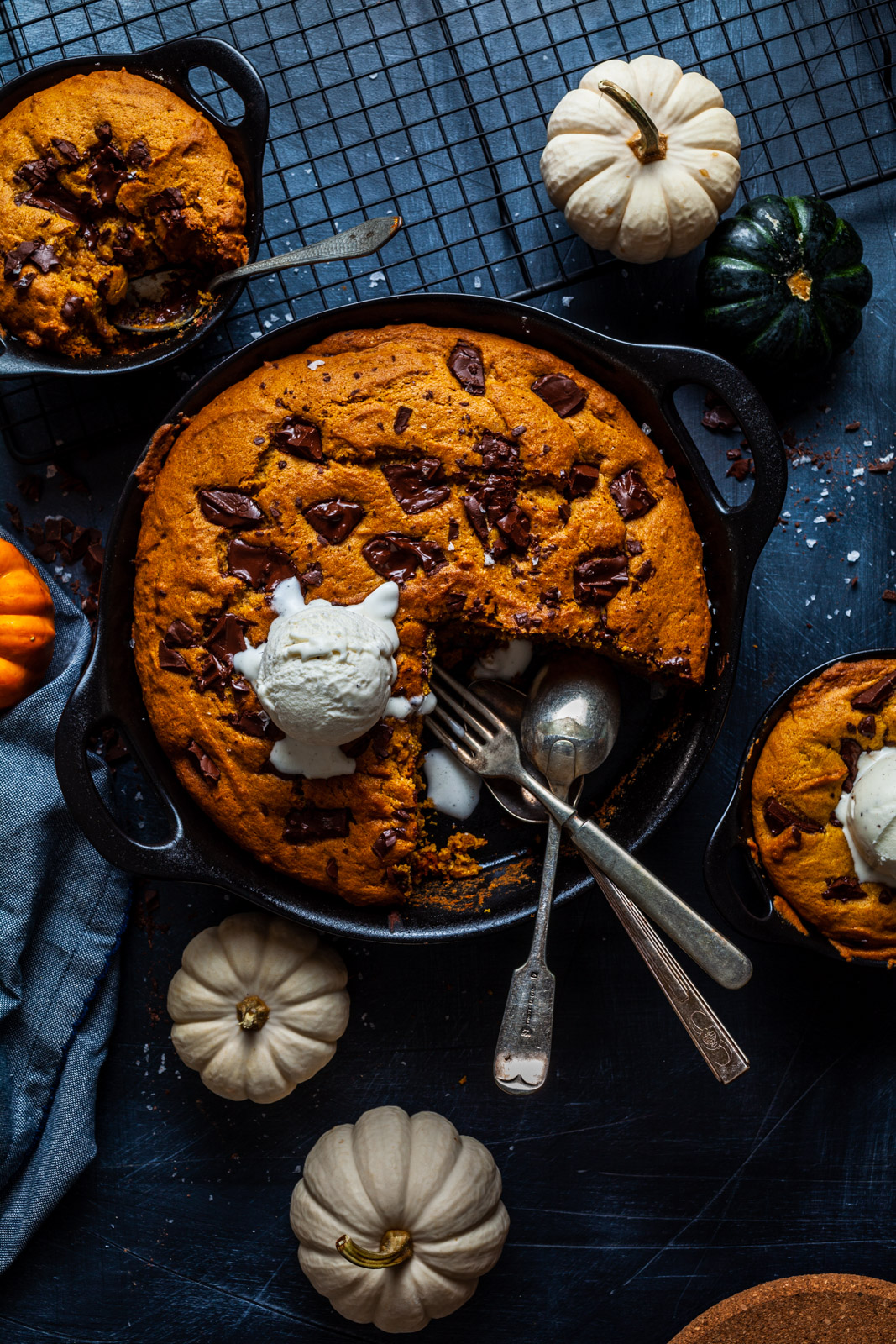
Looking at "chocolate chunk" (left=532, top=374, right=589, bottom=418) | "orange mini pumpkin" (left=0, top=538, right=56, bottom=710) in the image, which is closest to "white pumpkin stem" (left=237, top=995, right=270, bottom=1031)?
"orange mini pumpkin" (left=0, top=538, right=56, bottom=710)

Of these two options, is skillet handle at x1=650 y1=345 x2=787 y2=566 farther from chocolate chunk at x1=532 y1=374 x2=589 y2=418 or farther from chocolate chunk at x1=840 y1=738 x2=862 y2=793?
chocolate chunk at x1=840 y1=738 x2=862 y2=793

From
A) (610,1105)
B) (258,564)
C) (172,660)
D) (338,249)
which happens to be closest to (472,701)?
(258,564)

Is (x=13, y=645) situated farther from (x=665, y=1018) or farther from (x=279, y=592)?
(x=665, y=1018)

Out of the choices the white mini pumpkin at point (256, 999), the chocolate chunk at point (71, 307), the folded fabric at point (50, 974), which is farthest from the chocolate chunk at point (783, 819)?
the chocolate chunk at point (71, 307)

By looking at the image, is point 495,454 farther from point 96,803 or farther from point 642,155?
point 96,803

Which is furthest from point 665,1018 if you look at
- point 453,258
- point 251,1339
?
point 453,258
